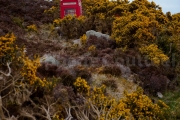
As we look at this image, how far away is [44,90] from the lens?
7766 mm

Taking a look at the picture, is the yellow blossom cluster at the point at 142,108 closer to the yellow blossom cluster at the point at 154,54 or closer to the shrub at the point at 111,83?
the shrub at the point at 111,83

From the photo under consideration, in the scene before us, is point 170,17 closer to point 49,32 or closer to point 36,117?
point 49,32

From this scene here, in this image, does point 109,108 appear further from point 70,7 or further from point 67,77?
point 70,7

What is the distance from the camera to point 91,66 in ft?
41.4

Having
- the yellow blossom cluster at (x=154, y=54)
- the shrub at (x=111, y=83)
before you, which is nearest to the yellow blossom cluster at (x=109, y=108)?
the shrub at (x=111, y=83)

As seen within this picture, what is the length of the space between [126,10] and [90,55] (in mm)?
8054

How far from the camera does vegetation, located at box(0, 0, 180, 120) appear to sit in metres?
7.36

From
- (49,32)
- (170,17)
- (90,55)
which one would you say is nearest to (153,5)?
(170,17)

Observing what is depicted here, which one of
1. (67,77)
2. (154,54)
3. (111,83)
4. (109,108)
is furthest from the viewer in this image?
(154,54)

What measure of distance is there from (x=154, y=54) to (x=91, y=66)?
3354 millimetres

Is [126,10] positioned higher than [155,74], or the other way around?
[126,10]

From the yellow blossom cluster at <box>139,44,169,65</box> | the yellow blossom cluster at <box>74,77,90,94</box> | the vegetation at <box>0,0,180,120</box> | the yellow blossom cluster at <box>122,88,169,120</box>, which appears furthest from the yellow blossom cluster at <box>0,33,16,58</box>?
the yellow blossom cluster at <box>139,44,169,65</box>

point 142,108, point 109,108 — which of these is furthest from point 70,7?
point 109,108

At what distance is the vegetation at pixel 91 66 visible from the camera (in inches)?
290
